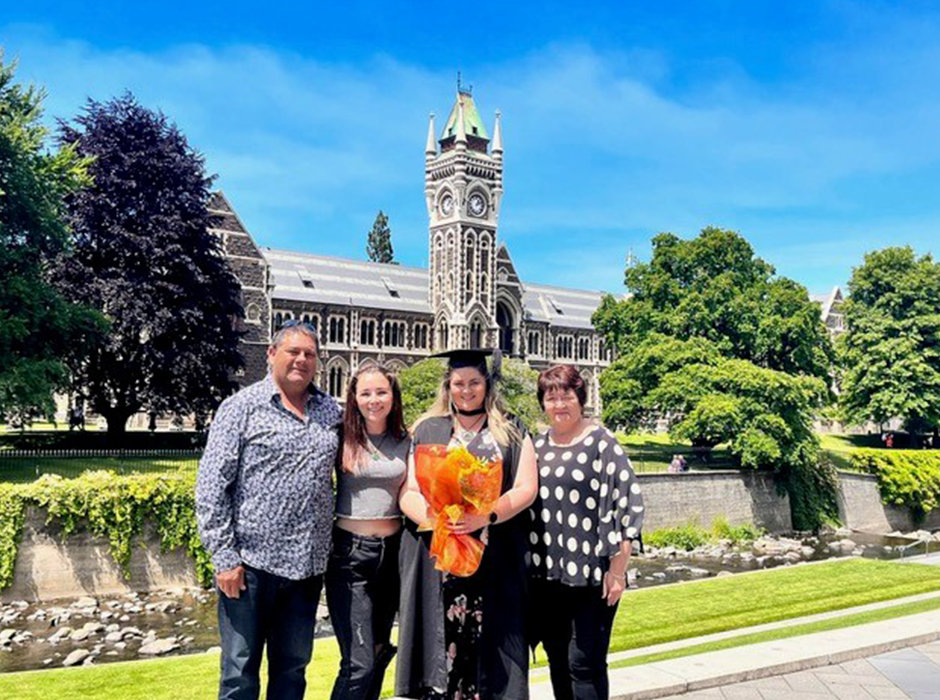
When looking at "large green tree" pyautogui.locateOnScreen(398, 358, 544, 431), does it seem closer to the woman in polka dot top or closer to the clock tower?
the woman in polka dot top

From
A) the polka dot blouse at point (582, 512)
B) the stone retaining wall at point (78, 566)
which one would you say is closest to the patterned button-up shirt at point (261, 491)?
the polka dot blouse at point (582, 512)

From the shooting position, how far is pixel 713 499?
28.6m

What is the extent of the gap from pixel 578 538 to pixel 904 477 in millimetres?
32431

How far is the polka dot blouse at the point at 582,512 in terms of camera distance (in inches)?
195

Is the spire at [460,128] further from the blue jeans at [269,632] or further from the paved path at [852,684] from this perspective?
the blue jeans at [269,632]

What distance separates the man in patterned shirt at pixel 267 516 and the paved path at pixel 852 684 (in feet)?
9.38

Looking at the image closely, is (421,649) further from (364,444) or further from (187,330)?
(187,330)

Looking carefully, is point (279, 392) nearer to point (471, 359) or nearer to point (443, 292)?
point (471, 359)

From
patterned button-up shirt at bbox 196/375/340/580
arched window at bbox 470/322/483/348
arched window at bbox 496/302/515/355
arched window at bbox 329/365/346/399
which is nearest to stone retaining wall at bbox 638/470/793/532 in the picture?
patterned button-up shirt at bbox 196/375/340/580

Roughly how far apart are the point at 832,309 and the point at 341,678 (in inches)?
2807

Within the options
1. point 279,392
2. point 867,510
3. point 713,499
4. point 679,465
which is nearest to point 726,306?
point 679,465

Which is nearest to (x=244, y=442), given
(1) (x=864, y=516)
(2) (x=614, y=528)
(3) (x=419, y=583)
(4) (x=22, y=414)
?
(3) (x=419, y=583)

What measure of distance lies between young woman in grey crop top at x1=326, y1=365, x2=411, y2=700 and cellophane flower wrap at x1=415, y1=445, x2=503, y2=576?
46cm

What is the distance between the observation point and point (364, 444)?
491cm
